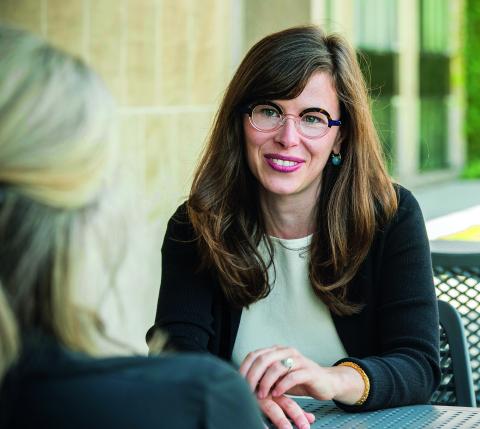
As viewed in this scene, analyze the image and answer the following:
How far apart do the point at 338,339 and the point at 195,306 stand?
373mm

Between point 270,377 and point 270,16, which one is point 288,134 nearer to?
point 270,377

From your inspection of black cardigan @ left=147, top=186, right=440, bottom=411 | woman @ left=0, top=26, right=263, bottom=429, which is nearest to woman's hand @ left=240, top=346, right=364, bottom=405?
black cardigan @ left=147, top=186, right=440, bottom=411

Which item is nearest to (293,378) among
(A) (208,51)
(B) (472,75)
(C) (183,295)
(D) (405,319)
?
(D) (405,319)

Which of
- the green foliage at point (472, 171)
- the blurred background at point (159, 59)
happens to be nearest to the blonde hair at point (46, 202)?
the blurred background at point (159, 59)

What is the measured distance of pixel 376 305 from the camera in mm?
2791

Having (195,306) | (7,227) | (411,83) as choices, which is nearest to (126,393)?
(7,227)

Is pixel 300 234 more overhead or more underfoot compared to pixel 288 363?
more overhead

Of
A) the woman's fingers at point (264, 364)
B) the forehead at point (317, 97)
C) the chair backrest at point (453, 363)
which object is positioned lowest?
the chair backrest at point (453, 363)

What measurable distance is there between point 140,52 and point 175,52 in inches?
9.1

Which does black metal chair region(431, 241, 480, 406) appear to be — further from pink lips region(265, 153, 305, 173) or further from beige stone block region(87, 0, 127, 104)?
beige stone block region(87, 0, 127, 104)

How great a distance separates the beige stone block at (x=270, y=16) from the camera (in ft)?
22.4

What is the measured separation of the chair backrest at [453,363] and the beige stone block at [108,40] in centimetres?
340

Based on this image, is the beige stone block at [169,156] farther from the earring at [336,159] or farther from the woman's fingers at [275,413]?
the woman's fingers at [275,413]

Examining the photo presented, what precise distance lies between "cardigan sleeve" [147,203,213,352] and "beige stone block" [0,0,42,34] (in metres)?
3.17
